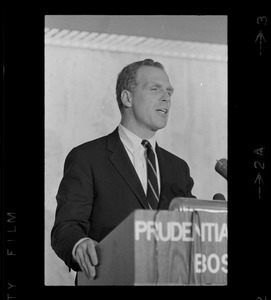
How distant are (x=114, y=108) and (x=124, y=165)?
0.54 feet

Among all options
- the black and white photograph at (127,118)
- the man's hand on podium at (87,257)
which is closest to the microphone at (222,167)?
the black and white photograph at (127,118)

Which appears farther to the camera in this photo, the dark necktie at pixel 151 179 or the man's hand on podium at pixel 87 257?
the dark necktie at pixel 151 179

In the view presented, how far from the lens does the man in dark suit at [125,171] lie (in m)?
2.63

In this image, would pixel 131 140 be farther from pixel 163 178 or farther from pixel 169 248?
pixel 169 248

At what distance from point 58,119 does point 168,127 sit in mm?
308

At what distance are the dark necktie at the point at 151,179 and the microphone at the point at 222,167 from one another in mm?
174

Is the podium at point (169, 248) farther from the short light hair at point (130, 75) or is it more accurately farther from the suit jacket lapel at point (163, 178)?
the short light hair at point (130, 75)

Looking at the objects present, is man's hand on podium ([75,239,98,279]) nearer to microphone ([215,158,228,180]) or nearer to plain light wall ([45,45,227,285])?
plain light wall ([45,45,227,285])

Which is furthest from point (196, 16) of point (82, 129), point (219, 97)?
point (82, 129)

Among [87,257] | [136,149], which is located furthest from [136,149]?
[87,257]

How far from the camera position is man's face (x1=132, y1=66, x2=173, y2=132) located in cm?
272

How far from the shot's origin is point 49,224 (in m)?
2.64

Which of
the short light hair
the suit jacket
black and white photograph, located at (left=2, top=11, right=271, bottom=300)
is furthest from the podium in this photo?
the short light hair
